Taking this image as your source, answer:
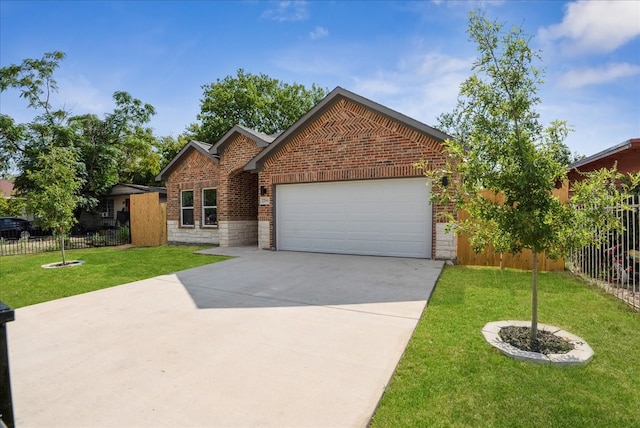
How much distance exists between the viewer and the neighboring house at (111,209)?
74.0 ft

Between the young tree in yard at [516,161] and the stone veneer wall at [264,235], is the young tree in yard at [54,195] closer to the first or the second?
the stone veneer wall at [264,235]

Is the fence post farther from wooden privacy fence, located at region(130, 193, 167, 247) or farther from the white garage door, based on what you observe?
wooden privacy fence, located at region(130, 193, 167, 247)

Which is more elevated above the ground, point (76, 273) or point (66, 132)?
point (66, 132)

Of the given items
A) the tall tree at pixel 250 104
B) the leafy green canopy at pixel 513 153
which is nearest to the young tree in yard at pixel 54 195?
the leafy green canopy at pixel 513 153

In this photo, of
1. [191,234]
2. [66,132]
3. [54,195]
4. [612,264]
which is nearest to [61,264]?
[54,195]

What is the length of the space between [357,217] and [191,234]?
8697 mm

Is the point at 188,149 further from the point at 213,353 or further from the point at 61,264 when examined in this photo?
the point at 213,353

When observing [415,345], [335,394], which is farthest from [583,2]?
[335,394]

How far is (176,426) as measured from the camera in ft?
8.22

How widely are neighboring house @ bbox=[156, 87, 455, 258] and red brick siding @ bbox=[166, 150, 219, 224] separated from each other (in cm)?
95

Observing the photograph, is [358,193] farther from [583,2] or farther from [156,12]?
[156,12]

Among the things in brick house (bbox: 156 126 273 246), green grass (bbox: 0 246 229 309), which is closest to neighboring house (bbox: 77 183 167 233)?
brick house (bbox: 156 126 273 246)

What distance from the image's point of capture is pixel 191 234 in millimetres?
15461

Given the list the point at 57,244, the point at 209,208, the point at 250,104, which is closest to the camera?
the point at 209,208
